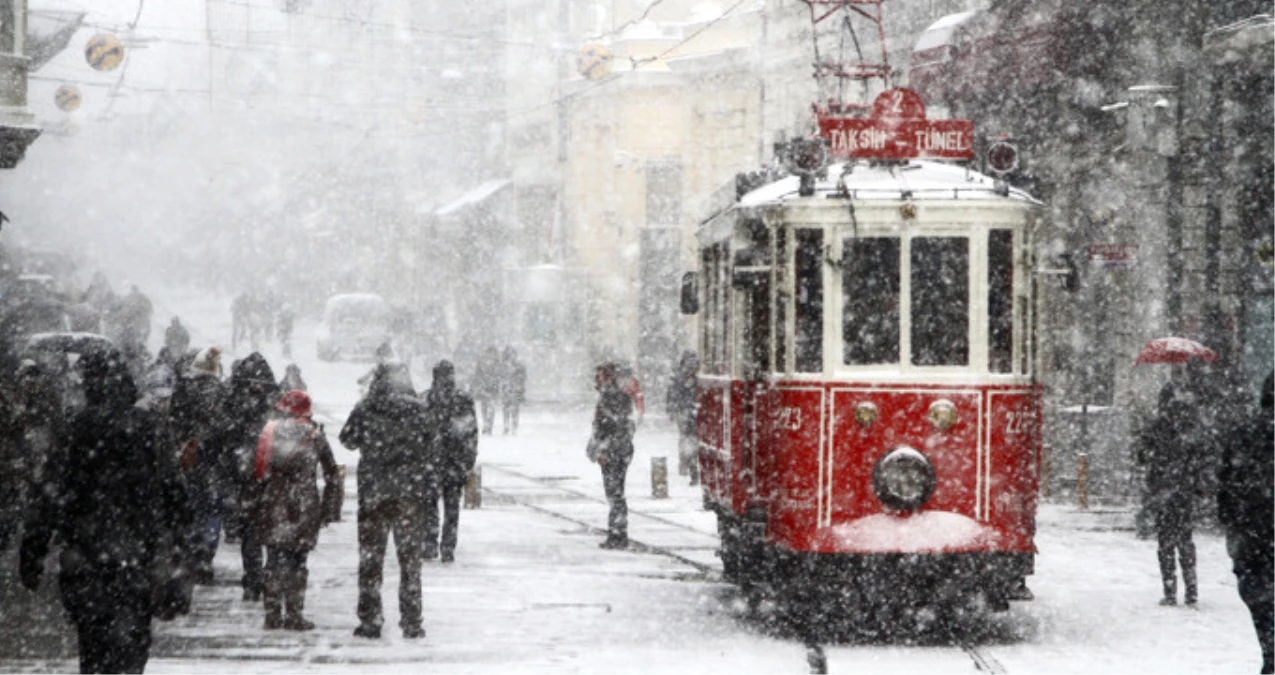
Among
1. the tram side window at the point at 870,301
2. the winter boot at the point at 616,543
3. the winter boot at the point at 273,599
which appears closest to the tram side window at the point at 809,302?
the tram side window at the point at 870,301

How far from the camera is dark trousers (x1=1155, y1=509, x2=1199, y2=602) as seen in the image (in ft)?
48.2

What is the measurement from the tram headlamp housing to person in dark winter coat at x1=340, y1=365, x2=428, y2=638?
276cm

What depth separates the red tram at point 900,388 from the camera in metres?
12.7

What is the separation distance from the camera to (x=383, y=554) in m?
12.5

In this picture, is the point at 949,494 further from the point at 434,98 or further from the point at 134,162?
the point at 134,162

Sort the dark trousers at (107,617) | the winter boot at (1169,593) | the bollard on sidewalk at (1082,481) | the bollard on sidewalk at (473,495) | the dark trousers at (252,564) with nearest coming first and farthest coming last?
the dark trousers at (107,617) → the dark trousers at (252,564) → the winter boot at (1169,593) → the bollard on sidewalk at (473,495) → the bollard on sidewalk at (1082,481)

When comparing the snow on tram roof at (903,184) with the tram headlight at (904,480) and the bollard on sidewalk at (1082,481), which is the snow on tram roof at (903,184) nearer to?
the tram headlight at (904,480)

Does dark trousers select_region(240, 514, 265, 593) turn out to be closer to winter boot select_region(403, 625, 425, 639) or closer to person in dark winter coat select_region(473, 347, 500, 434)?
winter boot select_region(403, 625, 425, 639)

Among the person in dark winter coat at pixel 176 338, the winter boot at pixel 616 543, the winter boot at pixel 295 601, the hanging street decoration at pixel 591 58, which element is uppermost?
the hanging street decoration at pixel 591 58

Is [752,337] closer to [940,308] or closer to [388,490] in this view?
[940,308]

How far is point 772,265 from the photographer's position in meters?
13.0

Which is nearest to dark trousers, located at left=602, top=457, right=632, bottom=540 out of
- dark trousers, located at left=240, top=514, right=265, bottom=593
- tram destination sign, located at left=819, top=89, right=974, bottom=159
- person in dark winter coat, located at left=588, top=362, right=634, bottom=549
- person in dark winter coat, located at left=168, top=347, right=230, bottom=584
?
person in dark winter coat, located at left=588, top=362, right=634, bottom=549

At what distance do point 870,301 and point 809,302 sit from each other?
39 cm

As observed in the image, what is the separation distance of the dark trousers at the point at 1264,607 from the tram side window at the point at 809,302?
4.62 meters
